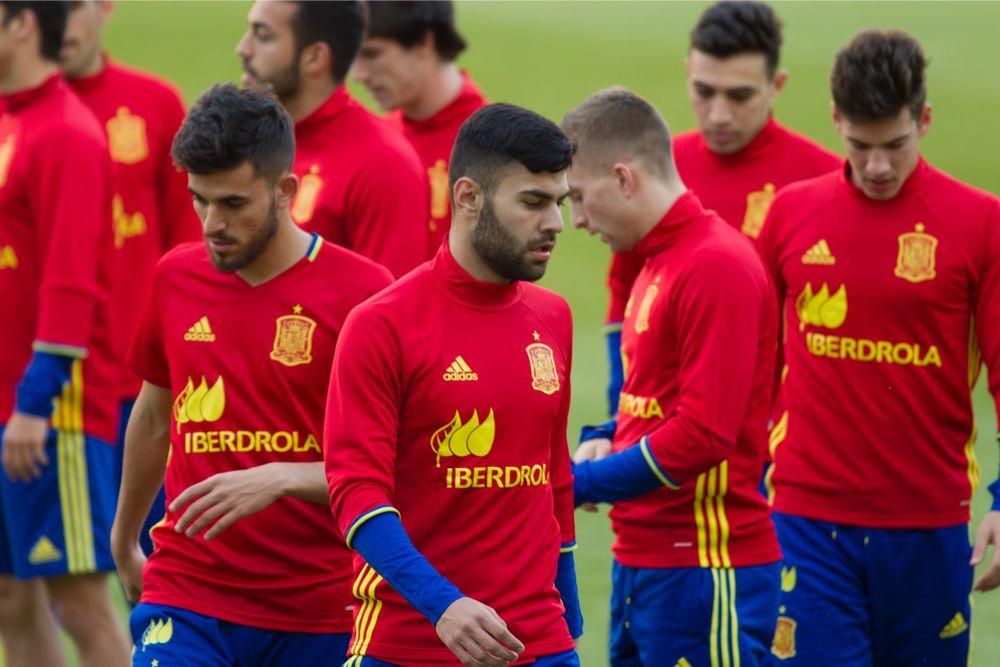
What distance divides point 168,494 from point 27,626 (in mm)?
1975

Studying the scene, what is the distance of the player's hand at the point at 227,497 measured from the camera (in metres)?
4.57

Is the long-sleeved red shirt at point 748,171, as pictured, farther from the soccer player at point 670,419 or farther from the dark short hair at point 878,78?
the soccer player at point 670,419

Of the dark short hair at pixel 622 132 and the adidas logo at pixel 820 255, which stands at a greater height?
the dark short hair at pixel 622 132

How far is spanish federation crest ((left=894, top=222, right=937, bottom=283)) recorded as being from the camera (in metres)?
5.98

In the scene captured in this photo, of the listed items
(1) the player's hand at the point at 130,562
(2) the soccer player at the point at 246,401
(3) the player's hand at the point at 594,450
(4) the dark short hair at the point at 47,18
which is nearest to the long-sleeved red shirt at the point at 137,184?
(4) the dark short hair at the point at 47,18

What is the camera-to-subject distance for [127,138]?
7352 millimetres

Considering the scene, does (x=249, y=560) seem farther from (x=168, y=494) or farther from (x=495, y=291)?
(x=495, y=291)

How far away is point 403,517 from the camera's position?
4.45 m

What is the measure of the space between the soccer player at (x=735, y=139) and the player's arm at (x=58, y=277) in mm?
1891

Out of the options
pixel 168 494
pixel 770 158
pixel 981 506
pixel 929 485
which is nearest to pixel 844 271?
pixel 929 485

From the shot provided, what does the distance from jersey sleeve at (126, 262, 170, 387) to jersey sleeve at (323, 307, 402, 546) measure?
86 cm

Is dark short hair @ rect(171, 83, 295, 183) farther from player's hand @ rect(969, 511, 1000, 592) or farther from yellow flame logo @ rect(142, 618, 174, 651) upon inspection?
player's hand @ rect(969, 511, 1000, 592)

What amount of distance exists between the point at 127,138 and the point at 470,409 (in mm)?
3362

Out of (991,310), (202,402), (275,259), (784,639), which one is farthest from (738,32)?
(202,402)
